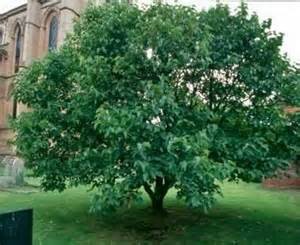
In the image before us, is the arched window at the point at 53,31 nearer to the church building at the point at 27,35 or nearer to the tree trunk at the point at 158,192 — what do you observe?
the church building at the point at 27,35

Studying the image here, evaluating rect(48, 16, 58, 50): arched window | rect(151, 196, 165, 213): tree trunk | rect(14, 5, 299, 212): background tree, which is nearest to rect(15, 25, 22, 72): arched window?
rect(48, 16, 58, 50): arched window

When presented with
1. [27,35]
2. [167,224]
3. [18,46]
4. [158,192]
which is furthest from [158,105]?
[18,46]

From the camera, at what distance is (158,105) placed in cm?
767

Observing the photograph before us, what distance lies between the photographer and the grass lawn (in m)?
9.63

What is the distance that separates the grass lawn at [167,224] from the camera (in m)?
9.63

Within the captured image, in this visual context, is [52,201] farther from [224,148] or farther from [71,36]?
[224,148]

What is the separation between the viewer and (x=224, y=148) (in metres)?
8.52

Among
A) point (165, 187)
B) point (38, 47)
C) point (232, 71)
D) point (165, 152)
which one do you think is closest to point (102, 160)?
point (165, 152)

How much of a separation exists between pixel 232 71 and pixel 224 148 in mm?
1887

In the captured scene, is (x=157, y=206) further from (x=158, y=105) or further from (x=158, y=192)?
(x=158, y=105)

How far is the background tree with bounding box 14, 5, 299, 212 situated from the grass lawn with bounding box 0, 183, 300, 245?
38.0 inches

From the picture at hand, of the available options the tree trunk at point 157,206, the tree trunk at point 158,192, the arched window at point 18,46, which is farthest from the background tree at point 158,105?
the arched window at point 18,46

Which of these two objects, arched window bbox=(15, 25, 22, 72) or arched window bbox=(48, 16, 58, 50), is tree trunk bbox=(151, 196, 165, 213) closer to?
arched window bbox=(48, 16, 58, 50)

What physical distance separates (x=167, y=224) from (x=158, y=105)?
13.1 feet
